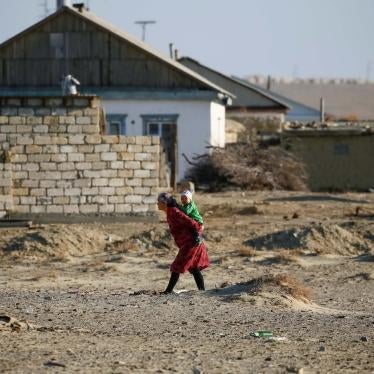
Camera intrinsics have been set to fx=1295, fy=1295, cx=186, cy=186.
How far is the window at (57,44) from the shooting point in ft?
119

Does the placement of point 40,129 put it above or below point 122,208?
above

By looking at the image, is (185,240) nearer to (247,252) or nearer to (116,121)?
(247,252)

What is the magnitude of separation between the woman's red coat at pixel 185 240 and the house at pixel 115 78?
68.6ft

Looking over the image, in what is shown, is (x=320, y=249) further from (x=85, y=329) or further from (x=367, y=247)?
(x=85, y=329)

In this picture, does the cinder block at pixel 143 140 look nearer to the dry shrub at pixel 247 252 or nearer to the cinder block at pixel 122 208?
the cinder block at pixel 122 208

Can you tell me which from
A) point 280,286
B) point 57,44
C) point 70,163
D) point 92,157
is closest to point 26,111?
point 70,163

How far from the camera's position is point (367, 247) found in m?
21.3

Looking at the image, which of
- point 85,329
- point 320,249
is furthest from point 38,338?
point 320,249

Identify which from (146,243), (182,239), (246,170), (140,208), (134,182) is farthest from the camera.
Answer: (246,170)

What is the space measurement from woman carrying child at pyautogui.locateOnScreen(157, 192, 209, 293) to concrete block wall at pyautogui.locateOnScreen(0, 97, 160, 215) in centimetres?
838

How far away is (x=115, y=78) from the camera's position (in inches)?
1428

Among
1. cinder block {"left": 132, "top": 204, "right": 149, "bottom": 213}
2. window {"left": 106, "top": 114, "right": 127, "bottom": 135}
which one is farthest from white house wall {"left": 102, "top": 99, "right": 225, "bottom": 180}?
cinder block {"left": 132, "top": 204, "right": 149, "bottom": 213}

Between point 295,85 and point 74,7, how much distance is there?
290 ft

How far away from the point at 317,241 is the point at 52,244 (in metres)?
4.28
